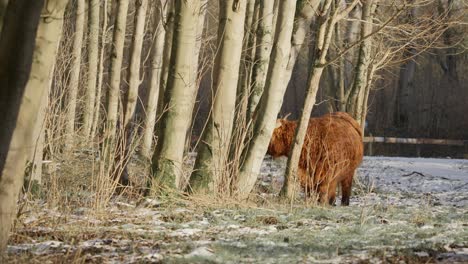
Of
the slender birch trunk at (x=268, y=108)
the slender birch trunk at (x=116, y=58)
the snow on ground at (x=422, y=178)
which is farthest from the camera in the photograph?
the snow on ground at (x=422, y=178)

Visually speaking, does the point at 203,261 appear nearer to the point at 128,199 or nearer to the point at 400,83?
the point at 128,199

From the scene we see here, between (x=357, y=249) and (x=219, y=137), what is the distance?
12.6 ft

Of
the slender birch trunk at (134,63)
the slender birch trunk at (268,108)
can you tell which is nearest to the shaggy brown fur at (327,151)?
the slender birch trunk at (268,108)

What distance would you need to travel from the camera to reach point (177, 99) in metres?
8.87

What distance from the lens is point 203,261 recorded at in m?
5.15

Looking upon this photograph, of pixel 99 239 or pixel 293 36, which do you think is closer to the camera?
pixel 99 239

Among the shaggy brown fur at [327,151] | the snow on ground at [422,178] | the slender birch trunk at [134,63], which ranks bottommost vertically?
the snow on ground at [422,178]

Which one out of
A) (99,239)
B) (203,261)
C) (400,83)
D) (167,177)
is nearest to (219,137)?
(167,177)

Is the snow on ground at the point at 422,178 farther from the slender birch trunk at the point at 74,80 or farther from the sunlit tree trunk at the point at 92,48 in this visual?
the sunlit tree trunk at the point at 92,48

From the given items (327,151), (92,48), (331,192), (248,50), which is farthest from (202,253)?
(92,48)

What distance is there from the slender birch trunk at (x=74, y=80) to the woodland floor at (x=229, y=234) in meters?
3.86

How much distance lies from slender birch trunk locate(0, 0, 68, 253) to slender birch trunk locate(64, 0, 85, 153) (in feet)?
19.7

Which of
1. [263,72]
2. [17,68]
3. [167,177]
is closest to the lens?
[17,68]

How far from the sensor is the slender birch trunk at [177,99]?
347 inches
